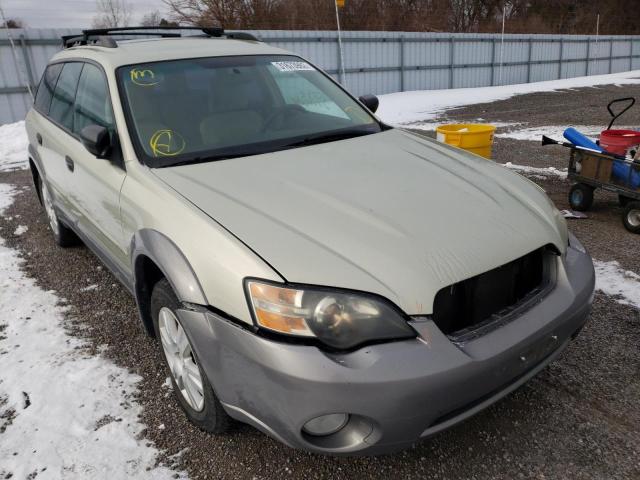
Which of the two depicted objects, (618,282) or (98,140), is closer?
(98,140)

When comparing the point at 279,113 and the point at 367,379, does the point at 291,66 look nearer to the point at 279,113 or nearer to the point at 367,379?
the point at 279,113

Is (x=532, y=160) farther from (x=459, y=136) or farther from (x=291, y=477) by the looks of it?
(x=291, y=477)

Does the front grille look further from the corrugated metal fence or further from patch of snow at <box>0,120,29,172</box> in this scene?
the corrugated metal fence

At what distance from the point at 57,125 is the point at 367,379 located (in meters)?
3.27

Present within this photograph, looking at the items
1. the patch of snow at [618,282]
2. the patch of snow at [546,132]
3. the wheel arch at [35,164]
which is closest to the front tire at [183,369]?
the patch of snow at [618,282]

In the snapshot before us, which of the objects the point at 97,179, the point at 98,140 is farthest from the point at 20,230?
the point at 98,140

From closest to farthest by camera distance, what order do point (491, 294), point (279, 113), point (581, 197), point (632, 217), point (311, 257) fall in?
point (311, 257) < point (491, 294) < point (279, 113) < point (632, 217) < point (581, 197)

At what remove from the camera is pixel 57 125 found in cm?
379

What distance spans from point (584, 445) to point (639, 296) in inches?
62.8

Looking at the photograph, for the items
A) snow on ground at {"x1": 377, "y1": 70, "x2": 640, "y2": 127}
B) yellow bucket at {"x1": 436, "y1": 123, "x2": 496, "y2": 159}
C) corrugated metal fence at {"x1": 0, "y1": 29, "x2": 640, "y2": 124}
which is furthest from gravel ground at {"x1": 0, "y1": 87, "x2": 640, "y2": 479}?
corrugated metal fence at {"x1": 0, "y1": 29, "x2": 640, "y2": 124}

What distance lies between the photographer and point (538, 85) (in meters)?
21.4

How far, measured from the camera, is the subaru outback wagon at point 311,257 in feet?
5.58

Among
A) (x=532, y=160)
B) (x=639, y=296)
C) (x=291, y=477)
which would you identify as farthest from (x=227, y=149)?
(x=532, y=160)

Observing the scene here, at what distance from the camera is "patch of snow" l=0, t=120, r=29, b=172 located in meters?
9.07
